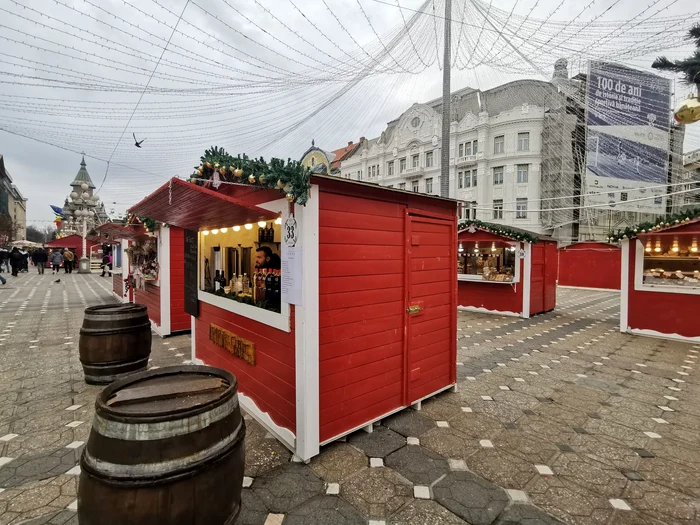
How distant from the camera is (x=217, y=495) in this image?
1649 millimetres

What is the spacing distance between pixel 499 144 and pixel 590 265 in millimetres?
12160

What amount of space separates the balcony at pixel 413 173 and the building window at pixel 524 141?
7.35m

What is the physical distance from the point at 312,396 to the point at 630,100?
2543cm

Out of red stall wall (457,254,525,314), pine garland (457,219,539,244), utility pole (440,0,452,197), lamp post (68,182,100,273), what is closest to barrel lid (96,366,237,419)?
utility pole (440,0,452,197)

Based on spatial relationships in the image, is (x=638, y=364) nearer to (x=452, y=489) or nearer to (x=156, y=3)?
(x=452, y=489)

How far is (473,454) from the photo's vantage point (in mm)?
2824

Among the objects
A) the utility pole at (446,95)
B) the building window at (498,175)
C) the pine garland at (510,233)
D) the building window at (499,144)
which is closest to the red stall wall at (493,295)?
the pine garland at (510,233)

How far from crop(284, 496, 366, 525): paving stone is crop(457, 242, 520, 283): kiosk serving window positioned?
8487 millimetres

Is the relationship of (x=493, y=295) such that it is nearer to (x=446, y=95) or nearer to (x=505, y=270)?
(x=505, y=270)

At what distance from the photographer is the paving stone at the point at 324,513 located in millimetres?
2076

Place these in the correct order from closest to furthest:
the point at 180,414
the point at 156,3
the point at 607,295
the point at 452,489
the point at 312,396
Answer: the point at 180,414 → the point at 452,489 → the point at 312,396 → the point at 156,3 → the point at 607,295

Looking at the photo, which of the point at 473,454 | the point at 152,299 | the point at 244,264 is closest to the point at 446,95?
the point at 244,264

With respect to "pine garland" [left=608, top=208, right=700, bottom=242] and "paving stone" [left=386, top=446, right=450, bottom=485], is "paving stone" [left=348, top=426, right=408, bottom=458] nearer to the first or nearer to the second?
"paving stone" [left=386, top=446, right=450, bottom=485]

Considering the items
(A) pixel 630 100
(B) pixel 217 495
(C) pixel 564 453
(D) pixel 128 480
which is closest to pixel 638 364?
(C) pixel 564 453
